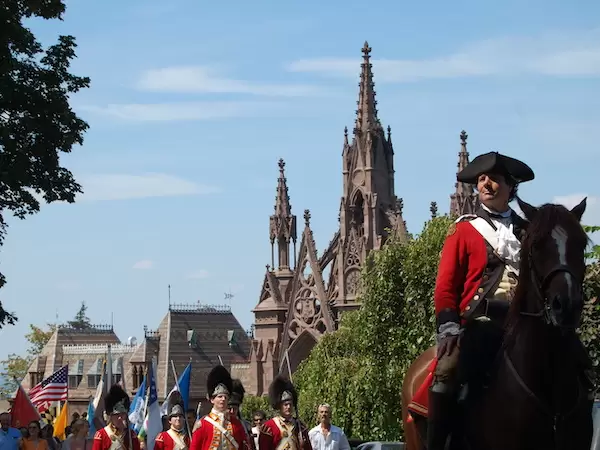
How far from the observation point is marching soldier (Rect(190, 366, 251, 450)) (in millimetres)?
13758

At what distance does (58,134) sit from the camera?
2902 cm

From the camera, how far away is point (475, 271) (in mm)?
9039

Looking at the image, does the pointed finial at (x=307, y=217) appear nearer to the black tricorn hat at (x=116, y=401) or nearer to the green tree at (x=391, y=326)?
the green tree at (x=391, y=326)

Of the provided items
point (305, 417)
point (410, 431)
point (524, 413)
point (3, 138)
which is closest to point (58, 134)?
point (3, 138)

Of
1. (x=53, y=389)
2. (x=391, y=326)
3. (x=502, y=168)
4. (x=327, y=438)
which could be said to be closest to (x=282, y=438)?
(x=327, y=438)

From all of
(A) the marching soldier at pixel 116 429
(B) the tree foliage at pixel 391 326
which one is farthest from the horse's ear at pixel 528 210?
(B) the tree foliage at pixel 391 326

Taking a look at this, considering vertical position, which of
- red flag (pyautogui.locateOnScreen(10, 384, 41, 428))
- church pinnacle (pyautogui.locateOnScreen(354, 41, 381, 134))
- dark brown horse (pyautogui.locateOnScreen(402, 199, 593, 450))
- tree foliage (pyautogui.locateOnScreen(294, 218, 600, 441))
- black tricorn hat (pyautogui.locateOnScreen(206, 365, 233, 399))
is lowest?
dark brown horse (pyautogui.locateOnScreen(402, 199, 593, 450))

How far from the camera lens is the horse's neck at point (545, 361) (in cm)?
816

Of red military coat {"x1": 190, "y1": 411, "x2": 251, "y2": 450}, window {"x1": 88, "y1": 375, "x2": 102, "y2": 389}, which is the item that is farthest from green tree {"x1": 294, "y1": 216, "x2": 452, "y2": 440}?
window {"x1": 88, "y1": 375, "x2": 102, "y2": 389}

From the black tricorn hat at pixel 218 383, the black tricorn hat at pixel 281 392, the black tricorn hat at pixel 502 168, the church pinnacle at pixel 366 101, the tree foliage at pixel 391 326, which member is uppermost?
the church pinnacle at pixel 366 101

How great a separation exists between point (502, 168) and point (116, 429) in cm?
855

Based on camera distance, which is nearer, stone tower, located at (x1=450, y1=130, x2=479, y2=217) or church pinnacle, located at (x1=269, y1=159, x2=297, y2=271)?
stone tower, located at (x1=450, y1=130, x2=479, y2=217)

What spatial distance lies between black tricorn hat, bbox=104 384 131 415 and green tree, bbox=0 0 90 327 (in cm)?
1164

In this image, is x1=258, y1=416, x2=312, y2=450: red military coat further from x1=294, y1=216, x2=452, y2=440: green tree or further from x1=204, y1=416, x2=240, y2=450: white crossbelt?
x1=294, y1=216, x2=452, y2=440: green tree
